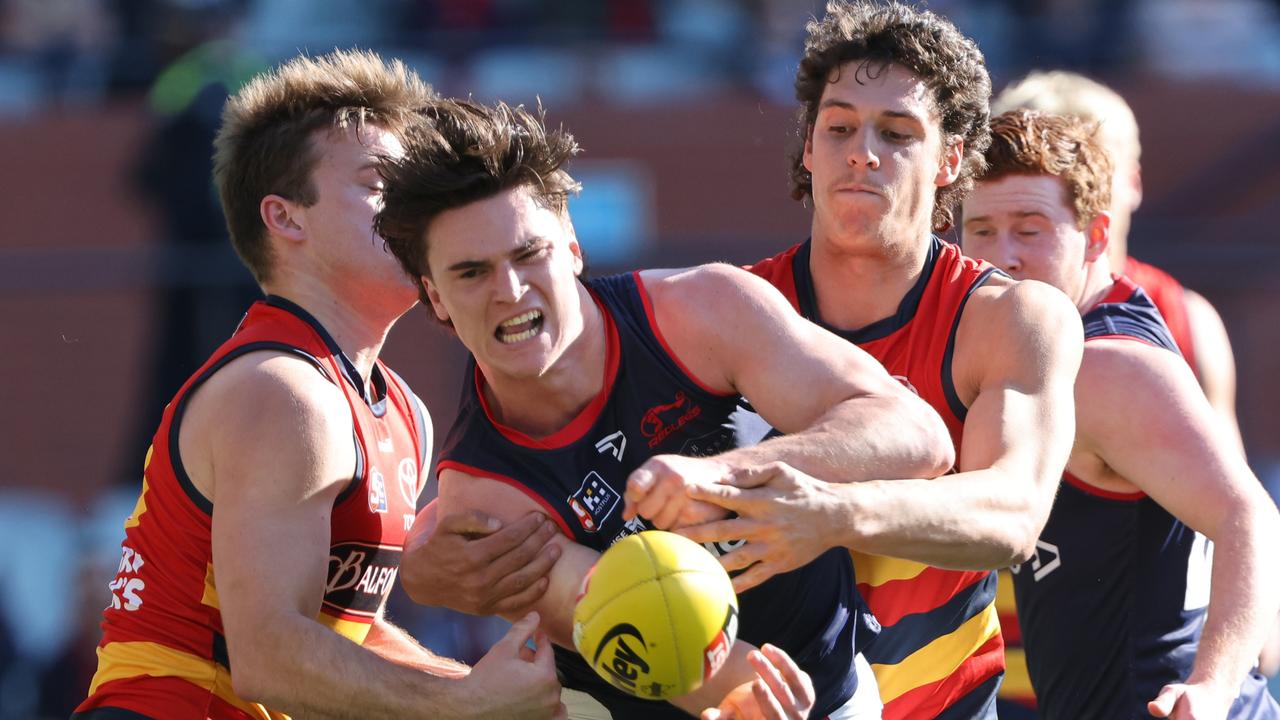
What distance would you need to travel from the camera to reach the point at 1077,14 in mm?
13312

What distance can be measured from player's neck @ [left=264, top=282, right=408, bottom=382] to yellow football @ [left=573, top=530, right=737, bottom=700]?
160cm

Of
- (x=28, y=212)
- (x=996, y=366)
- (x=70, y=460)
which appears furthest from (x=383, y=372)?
(x=28, y=212)

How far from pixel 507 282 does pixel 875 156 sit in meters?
1.25

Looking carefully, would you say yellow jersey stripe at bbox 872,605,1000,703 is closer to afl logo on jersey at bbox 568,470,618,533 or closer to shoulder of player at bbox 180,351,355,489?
afl logo on jersey at bbox 568,470,618,533

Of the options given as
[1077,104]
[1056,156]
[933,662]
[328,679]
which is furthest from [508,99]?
[328,679]

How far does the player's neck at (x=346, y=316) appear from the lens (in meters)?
5.18

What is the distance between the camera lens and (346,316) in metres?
5.23

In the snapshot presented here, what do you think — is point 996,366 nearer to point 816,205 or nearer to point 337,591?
point 816,205

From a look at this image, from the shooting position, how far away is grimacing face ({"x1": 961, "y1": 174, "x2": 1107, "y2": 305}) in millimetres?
5445

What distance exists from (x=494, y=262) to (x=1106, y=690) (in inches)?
98.5

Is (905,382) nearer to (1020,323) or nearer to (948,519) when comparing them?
(1020,323)

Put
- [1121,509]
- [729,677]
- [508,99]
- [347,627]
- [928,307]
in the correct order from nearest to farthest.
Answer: [729,677], [928,307], [347,627], [1121,509], [508,99]

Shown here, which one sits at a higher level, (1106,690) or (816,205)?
(816,205)

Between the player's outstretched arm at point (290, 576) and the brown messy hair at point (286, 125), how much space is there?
0.91 metres
